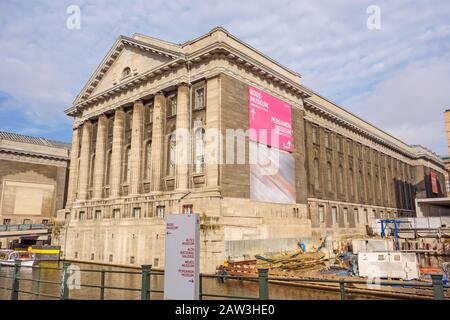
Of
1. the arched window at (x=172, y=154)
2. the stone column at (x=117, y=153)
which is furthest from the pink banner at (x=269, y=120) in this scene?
the stone column at (x=117, y=153)

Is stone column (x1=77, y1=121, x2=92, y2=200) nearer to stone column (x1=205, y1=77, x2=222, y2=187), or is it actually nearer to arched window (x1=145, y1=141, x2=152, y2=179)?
arched window (x1=145, y1=141, x2=152, y2=179)

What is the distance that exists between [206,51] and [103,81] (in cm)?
1838

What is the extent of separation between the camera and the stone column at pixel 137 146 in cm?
3578

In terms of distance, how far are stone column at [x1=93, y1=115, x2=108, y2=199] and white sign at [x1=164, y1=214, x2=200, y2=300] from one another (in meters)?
33.5

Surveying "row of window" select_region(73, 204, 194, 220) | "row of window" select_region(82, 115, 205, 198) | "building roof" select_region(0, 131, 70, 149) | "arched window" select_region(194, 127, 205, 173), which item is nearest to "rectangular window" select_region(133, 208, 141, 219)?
"row of window" select_region(73, 204, 194, 220)

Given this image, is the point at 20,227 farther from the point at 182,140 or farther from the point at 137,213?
the point at 182,140

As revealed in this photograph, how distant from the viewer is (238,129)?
31281 millimetres

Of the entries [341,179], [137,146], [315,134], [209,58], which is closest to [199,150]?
[209,58]

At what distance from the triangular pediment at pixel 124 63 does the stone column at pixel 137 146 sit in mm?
4086

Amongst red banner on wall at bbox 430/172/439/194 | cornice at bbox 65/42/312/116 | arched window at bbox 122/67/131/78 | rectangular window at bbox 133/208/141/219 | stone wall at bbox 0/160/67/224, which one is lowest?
rectangular window at bbox 133/208/141/219

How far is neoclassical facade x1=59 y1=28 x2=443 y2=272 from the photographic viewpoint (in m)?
29.8

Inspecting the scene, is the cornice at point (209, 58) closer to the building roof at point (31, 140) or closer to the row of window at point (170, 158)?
the row of window at point (170, 158)
